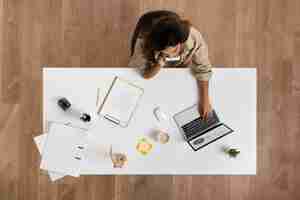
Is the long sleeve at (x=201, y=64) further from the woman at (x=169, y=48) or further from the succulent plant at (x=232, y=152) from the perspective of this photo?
the succulent plant at (x=232, y=152)

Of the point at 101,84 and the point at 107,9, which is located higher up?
the point at 107,9

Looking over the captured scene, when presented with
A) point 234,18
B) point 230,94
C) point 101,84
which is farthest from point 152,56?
point 234,18

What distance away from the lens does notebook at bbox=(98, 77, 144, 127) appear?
1415 mm

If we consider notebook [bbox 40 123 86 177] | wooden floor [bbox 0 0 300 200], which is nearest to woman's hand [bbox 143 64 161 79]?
notebook [bbox 40 123 86 177]

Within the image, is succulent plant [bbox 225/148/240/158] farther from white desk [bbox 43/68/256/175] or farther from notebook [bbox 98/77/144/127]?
notebook [bbox 98/77/144/127]

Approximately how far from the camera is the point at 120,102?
4.64ft

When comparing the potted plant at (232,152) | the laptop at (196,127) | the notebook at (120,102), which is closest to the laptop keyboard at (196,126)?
the laptop at (196,127)

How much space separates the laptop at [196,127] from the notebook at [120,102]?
0.64ft

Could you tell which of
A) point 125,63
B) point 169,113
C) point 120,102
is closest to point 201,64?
point 169,113

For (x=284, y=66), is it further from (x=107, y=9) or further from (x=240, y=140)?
Result: (x=107, y=9)

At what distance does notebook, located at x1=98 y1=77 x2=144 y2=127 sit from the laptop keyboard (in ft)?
0.80

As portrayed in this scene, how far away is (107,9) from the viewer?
1.98 meters

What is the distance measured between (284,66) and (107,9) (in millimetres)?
1118

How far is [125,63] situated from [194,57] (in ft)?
2.11
